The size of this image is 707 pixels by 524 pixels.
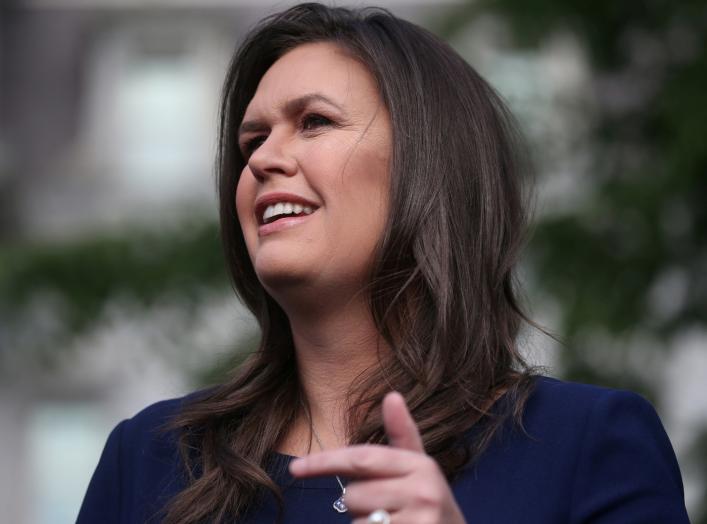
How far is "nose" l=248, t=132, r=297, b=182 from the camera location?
88.3 inches

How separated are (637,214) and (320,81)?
2.20 meters

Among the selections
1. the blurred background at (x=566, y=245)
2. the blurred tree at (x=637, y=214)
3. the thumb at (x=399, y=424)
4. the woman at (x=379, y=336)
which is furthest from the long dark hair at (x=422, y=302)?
the blurred tree at (x=637, y=214)

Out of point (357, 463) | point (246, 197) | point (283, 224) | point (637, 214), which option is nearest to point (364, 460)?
point (357, 463)

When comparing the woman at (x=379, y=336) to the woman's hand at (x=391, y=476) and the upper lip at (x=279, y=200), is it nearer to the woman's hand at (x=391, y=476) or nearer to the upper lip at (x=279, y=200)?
the upper lip at (x=279, y=200)

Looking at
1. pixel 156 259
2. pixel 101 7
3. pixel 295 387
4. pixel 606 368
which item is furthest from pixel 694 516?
pixel 101 7

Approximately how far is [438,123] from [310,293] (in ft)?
1.13

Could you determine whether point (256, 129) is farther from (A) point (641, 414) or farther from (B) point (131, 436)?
(A) point (641, 414)

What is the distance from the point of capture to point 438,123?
2.31 metres

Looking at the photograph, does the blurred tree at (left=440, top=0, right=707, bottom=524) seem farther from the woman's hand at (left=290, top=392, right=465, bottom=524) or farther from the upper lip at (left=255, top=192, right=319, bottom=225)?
the woman's hand at (left=290, top=392, right=465, bottom=524)

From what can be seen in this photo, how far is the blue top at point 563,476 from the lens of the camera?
2.00m

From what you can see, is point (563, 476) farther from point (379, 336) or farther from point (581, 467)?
point (379, 336)

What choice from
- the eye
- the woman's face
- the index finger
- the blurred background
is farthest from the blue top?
the blurred background

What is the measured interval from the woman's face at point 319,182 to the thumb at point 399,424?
1.86 ft

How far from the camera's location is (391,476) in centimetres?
163
